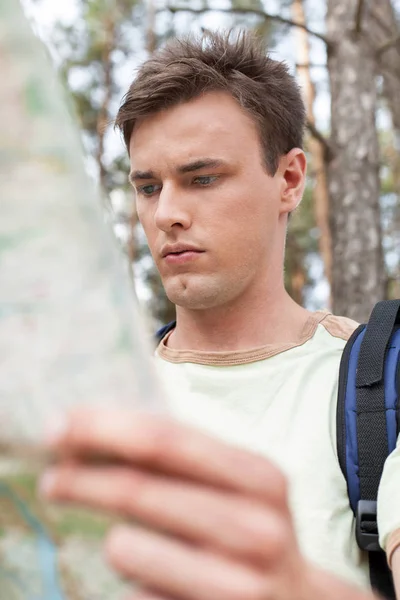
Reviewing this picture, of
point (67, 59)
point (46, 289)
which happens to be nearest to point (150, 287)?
point (67, 59)

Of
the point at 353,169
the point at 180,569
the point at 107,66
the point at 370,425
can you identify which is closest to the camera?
the point at 180,569

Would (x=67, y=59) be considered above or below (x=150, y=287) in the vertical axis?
above

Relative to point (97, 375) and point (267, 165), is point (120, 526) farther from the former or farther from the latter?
point (267, 165)

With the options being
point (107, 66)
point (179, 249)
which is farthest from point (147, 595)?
point (107, 66)

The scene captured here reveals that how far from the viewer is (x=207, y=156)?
235 cm

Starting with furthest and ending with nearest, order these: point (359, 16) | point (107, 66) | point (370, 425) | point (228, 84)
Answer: point (107, 66) → point (359, 16) → point (228, 84) → point (370, 425)

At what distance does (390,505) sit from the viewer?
1742 millimetres

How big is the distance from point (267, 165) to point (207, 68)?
1.33 ft

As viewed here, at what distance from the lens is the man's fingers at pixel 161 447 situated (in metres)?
0.53

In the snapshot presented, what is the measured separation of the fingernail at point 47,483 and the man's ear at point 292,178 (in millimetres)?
2179

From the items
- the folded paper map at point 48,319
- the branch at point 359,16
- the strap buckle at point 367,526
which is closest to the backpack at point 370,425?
the strap buckle at point 367,526

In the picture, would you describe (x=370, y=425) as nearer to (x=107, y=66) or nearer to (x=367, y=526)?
(x=367, y=526)

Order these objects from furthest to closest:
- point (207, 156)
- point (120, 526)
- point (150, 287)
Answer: point (150, 287) → point (207, 156) → point (120, 526)

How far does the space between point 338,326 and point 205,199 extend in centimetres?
64
